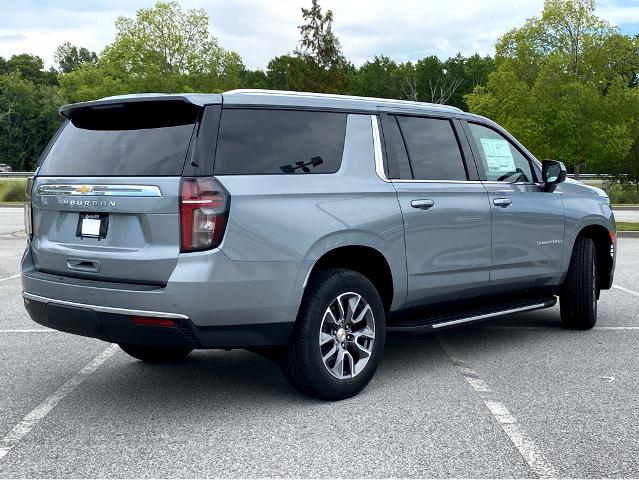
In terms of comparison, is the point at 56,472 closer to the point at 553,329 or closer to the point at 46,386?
the point at 46,386

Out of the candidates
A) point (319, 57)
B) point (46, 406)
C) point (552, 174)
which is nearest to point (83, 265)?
point (46, 406)

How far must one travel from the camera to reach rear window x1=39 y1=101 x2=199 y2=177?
15.2 feet

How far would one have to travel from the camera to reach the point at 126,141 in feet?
15.9

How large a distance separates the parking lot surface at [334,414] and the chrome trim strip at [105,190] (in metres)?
1.31

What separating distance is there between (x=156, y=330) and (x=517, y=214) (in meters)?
3.30

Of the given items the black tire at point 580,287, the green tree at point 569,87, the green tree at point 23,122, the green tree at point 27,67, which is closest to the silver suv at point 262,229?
the black tire at point 580,287

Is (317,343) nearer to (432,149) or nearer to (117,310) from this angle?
(117,310)

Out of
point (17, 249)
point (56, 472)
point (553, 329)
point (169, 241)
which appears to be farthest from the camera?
point (17, 249)

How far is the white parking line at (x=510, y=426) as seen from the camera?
3.91 meters

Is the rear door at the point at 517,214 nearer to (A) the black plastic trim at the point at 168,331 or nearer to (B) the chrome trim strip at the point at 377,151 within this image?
(B) the chrome trim strip at the point at 377,151

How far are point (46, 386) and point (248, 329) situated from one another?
70.0 inches

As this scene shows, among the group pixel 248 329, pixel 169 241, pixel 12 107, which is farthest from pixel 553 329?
pixel 12 107

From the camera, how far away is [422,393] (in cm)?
528

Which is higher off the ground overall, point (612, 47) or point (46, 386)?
point (612, 47)
